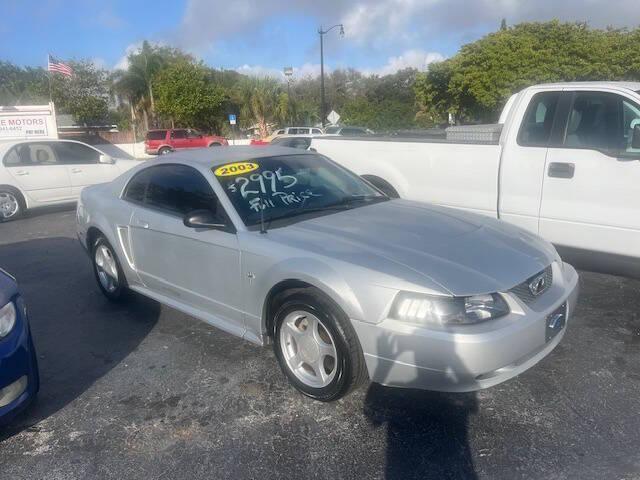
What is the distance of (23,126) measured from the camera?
68.4 feet

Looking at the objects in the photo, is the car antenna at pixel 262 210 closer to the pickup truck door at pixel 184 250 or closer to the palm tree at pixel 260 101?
the pickup truck door at pixel 184 250

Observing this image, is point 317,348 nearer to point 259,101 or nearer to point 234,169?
point 234,169

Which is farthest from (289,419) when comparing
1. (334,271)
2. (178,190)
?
(178,190)

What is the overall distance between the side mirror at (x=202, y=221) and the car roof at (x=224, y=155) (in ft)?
1.89

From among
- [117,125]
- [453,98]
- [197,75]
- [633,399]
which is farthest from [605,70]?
[117,125]

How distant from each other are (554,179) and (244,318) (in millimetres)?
3050

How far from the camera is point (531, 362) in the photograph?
3.07 meters

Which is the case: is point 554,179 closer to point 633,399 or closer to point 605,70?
point 633,399

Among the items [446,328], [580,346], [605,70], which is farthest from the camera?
[605,70]

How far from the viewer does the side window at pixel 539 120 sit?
5082mm

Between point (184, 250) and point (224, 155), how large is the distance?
852 millimetres

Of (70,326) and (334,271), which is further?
(70,326)

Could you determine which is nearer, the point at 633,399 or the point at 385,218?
the point at 633,399

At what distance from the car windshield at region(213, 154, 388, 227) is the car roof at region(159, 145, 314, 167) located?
0.07m
